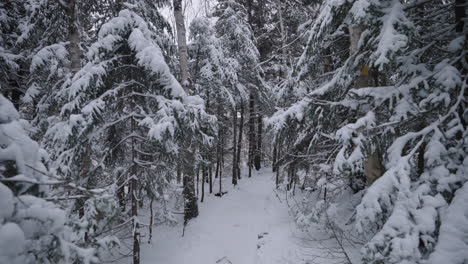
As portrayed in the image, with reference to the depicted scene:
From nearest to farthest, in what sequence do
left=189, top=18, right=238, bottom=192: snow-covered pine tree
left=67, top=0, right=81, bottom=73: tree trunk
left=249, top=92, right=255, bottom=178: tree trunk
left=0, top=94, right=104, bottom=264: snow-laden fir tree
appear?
left=0, top=94, right=104, bottom=264: snow-laden fir tree < left=67, top=0, right=81, bottom=73: tree trunk < left=189, top=18, right=238, bottom=192: snow-covered pine tree < left=249, top=92, right=255, bottom=178: tree trunk

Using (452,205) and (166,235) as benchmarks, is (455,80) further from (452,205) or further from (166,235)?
(166,235)

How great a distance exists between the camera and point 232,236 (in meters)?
9.96

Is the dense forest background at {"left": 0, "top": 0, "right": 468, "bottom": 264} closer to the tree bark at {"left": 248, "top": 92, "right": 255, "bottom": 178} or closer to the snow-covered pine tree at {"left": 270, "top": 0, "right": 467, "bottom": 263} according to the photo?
the snow-covered pine tree at {"left": 270, "top": 0, "right": 467, "bottom": 263}

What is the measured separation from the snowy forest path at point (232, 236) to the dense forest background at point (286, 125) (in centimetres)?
102

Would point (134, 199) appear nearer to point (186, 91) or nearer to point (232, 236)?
point (186, 91)

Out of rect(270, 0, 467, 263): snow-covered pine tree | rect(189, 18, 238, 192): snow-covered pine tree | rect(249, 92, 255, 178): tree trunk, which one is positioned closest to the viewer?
rect(270, 0, 467, 263): snow-covered pine tree

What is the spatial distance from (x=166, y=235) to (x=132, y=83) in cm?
695

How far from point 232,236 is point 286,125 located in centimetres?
650

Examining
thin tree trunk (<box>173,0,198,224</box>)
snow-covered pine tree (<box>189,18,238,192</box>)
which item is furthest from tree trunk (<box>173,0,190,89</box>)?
snow-covered pine tree (<box>189,18,238,192</box>)

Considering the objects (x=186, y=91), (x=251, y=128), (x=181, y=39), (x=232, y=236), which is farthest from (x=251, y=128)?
(x=181, y=39)

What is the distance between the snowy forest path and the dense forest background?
1020 mm

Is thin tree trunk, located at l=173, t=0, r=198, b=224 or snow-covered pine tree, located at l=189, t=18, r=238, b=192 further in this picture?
snow-covered pine tree, located at l=189, t=18, r=238, b=192

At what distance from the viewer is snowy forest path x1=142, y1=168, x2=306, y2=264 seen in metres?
7.68

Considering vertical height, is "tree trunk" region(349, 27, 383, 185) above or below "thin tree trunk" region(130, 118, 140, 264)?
above
